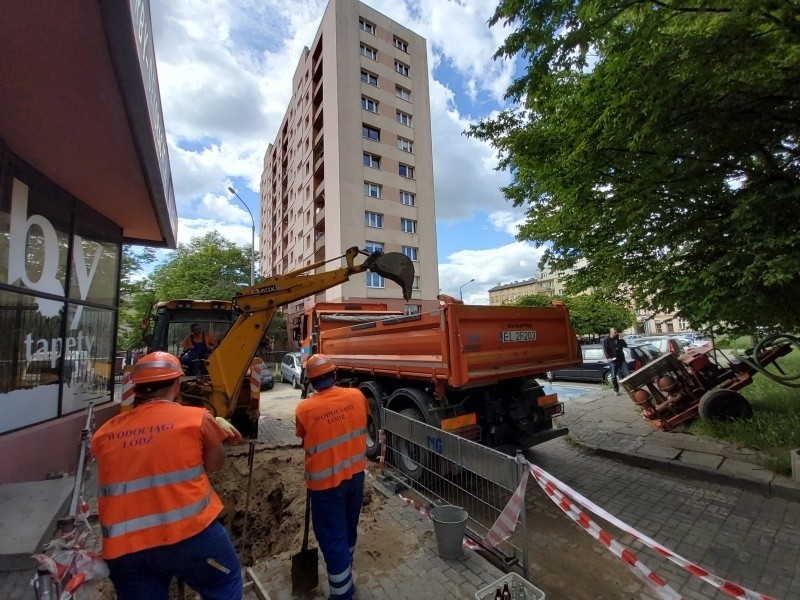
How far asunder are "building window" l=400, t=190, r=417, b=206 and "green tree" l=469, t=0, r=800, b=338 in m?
21.1

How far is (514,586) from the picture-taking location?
7.98 ft

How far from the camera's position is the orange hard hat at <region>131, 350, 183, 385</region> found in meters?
1.96

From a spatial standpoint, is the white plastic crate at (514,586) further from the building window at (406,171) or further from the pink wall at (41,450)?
the building window at (406,171)

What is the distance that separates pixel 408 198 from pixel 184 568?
87.1 ft

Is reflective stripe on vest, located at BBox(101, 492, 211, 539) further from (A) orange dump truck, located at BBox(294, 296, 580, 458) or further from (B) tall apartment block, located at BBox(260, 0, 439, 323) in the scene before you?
(B) tall apartment block, located at BBox(260, 0, 439, 323)

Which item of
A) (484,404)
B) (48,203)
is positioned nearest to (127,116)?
(48,203)

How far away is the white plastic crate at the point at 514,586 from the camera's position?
87.4 inches

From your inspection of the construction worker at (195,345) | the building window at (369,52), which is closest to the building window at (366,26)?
the building window at (369,52)

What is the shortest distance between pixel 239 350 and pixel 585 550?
179 inches

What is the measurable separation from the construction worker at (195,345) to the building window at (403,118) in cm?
2502

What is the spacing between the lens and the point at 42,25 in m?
2.43

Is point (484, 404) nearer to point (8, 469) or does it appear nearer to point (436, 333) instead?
point (436, 333)

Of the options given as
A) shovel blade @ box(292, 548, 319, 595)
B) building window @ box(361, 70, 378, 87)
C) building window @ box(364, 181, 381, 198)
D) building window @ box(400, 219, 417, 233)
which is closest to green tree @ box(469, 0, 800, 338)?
shovel blade @ box(292, 548, 319, 595)

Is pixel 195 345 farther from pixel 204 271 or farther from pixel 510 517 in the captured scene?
pixel 204 271
